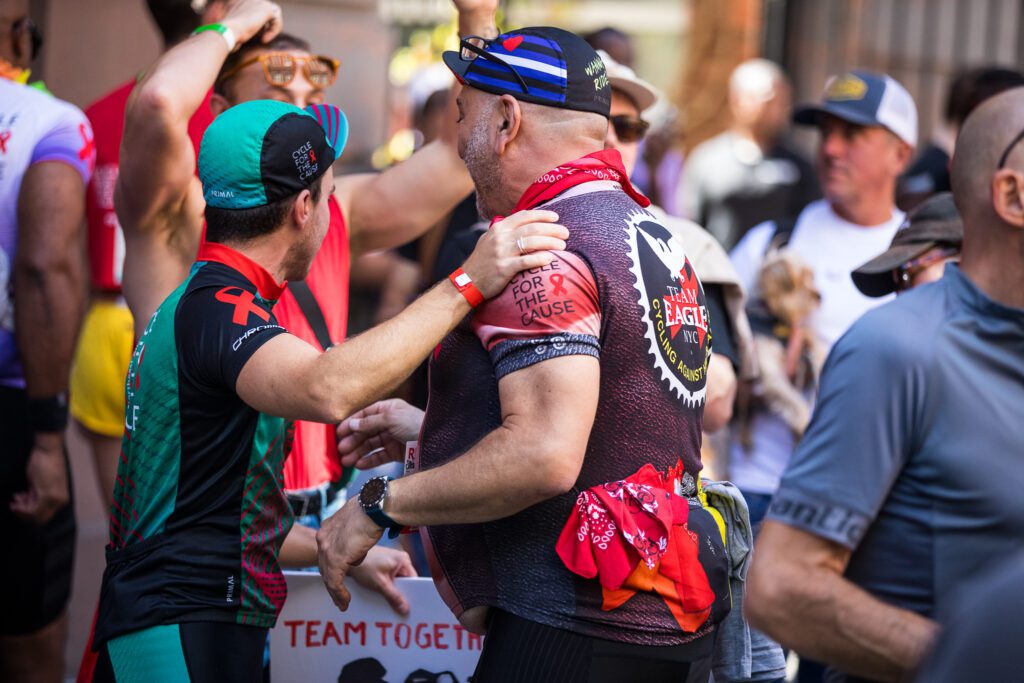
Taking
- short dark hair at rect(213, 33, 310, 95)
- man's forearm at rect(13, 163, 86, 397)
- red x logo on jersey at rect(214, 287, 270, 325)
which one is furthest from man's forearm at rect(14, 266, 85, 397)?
red x logo on jersey at rect(214, 287, 270, 325)

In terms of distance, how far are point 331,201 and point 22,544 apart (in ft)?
5.28

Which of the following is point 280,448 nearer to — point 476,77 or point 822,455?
point 476,77

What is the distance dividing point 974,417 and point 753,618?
1.64 feet

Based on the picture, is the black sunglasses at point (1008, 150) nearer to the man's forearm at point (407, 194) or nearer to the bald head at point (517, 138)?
the bald head at point (517, 138)

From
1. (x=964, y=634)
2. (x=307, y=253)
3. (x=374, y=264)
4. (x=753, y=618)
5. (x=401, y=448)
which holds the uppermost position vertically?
(x=964, y=634)

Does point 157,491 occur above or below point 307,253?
below

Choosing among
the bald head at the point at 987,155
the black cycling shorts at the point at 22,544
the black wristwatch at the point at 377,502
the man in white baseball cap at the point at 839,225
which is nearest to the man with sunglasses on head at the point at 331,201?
the black wristwatch at the point at 377,502

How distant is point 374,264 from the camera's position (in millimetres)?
7328

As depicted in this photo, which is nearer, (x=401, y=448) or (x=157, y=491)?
(x=157, y=491)

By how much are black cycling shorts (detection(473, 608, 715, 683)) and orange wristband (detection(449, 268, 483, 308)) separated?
0.65m

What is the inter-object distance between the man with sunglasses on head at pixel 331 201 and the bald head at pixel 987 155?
1.70 meters

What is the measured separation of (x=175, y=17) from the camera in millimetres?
4648

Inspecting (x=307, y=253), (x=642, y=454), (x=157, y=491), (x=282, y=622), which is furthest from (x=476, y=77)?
(x=282, y=622)

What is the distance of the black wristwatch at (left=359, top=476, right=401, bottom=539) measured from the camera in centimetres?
266
